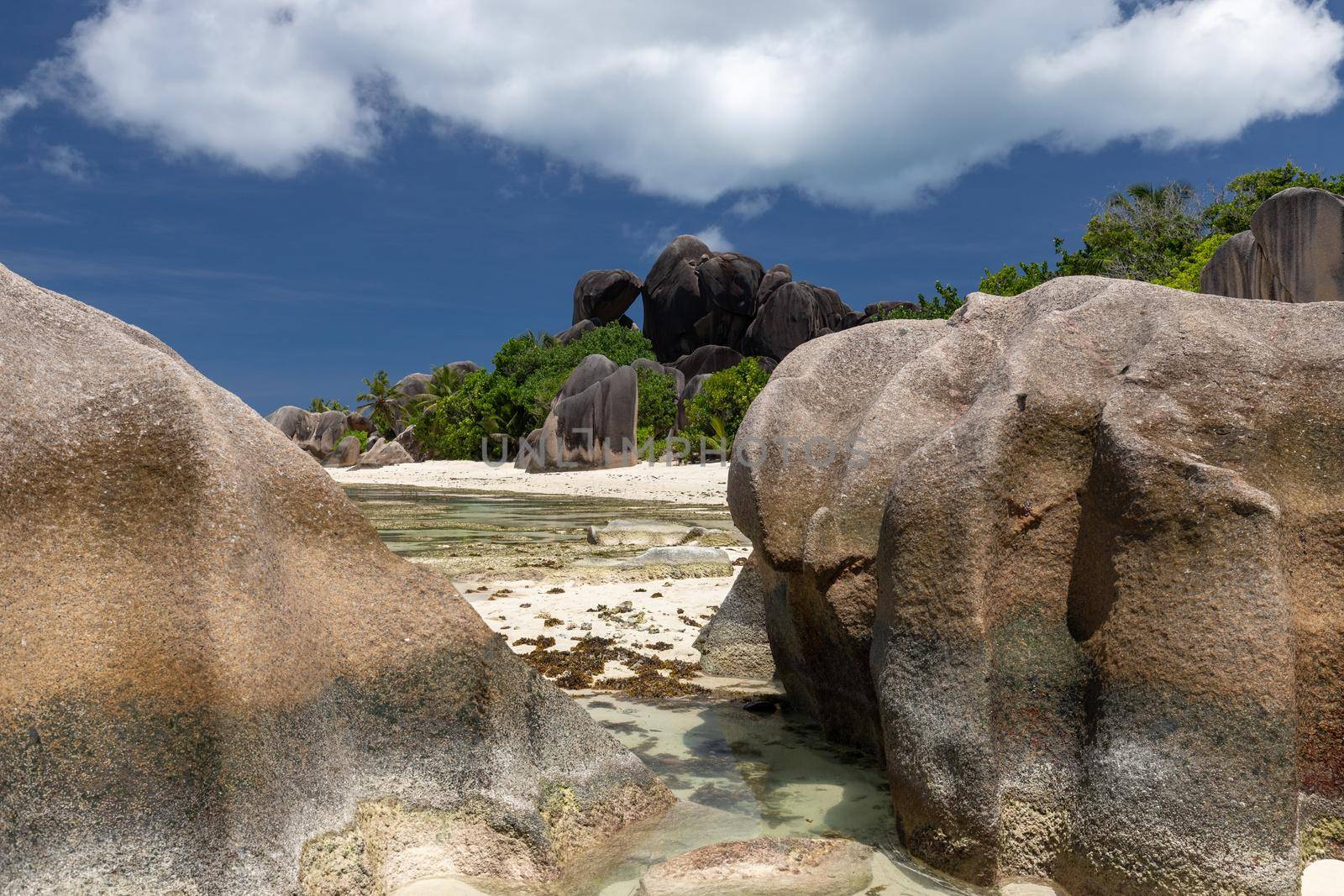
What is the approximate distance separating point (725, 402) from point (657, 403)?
3.67 m

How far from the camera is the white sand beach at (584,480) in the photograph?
2436cm

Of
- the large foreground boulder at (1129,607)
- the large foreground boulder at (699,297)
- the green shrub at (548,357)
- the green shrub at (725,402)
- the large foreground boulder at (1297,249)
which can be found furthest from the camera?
the large foreground boulder at (699,297)

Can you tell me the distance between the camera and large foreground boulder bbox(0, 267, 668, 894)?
2643 millimetres

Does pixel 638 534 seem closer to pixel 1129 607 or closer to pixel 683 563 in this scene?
pixel 683 563

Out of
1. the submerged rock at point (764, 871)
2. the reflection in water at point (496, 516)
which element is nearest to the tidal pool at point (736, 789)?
the submerged rock at point (764, 871)

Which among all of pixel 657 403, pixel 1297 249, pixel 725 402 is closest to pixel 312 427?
pixel 657 403

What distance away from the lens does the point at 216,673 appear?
9.00ft

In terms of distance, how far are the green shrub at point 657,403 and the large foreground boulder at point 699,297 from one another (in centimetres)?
1777

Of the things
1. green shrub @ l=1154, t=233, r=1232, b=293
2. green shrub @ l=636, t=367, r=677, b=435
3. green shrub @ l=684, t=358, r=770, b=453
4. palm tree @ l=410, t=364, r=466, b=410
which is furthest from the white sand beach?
green shrub @ l=1154, t=233, r=1232, b=293

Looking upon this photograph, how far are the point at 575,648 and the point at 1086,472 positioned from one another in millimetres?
3879

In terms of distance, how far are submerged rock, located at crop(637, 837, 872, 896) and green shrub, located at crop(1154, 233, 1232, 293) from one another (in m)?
27.7

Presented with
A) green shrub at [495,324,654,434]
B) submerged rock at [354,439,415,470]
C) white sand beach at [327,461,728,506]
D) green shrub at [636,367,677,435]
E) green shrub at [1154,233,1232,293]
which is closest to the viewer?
white sand beach at [327,461,728,506]

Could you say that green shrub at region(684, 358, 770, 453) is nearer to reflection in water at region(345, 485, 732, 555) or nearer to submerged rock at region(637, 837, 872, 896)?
reflection in water at region(345, 485, 732, 555)

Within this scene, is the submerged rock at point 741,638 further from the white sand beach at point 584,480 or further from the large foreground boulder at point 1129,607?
the white sand beach at point 584,480
